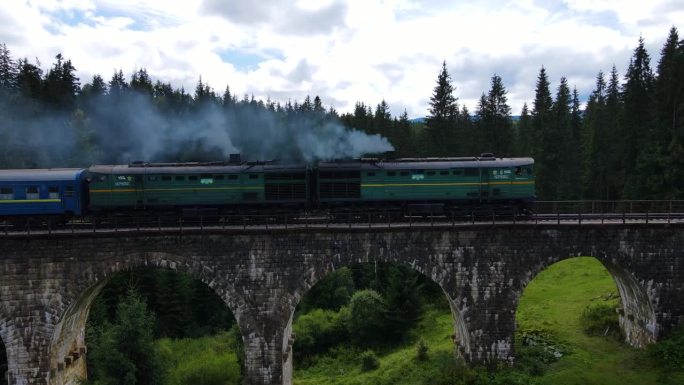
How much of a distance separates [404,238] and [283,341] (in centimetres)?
857

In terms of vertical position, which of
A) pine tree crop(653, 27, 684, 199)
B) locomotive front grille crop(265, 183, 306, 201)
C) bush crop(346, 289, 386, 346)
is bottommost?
bush crop(346, 289, 386, 346)

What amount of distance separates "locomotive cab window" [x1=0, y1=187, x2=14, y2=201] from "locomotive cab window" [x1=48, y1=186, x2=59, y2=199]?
185 cm

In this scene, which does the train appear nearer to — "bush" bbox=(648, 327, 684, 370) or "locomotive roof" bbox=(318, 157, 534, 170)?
"locomotive roof" bbox=(318, 157, 534, 170)

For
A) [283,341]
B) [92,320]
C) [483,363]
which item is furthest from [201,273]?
[92,320]

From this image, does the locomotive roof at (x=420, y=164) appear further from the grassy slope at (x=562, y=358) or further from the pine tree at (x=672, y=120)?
the pine tree at (x=672, y=120)

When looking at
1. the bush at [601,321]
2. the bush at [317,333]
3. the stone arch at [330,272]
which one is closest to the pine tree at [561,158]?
the bush at [601,321]

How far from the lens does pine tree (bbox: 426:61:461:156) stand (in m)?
55.7

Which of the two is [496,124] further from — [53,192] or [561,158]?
[53,192]

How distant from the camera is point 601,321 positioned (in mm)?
31250

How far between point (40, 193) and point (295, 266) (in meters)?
15.3

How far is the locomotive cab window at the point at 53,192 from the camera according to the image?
86.7 ft

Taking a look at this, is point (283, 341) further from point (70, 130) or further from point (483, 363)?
point (70, 130)

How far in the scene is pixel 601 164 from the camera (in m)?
59.4

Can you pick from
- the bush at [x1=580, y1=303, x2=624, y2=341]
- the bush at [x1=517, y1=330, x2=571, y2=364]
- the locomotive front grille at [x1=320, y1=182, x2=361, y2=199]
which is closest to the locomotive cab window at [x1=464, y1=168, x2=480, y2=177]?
the locomotive front grille at [x1=320, y1=182, x2=361, y2=199]
